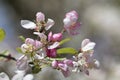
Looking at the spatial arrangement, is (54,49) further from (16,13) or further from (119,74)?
(16,13)

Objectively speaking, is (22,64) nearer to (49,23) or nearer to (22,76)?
(22,76)

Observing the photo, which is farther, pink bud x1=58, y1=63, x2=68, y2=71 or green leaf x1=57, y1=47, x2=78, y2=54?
green leaf x1=57, y1=47, x2=78, y2=54

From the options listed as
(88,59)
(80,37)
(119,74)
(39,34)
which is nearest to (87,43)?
(88,59)

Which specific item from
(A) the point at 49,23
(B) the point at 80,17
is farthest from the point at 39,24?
(B) the point at 80,17

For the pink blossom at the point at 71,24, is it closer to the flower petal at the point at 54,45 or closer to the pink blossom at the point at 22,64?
the flower petal at the point at 54,45

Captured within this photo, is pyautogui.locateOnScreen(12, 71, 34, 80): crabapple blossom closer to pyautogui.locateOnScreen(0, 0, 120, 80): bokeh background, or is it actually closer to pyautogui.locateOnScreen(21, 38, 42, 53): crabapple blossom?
pyautogui.locateOnScreen(21, 38, 42, 53): crabapple blossom

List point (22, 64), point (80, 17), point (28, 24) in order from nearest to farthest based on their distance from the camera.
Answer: point (22, 64), point (28, 24), point (80, 17)

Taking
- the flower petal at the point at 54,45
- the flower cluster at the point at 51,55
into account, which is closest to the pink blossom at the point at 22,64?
the flower cluster at the point at 51,55

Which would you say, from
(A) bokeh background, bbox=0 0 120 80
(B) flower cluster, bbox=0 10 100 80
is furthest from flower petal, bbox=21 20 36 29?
(A) bokeh background, bbox=0 0 120 80

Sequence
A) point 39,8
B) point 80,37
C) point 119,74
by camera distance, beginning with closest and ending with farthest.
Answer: point 119,74
point 80,37
point 39,8

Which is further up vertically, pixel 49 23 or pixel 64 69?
pixel 49 23


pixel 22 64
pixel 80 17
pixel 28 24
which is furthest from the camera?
pixel 80 17
